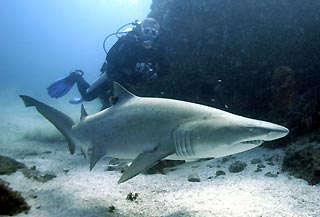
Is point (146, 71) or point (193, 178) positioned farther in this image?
point (146, 71)

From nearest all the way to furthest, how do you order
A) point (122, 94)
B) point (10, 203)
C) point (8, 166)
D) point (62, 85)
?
point (122, 94) < point (10, 203) < point (8, 166) < point (62, 85)

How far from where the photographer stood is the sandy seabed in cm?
459

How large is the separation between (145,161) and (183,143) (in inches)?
20.6

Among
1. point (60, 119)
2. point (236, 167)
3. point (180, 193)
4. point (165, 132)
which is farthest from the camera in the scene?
point (236, 167)

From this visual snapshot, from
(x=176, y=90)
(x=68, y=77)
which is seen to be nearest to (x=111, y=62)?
(x=176, y=90)

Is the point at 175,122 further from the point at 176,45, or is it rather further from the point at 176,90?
the point at 176,45

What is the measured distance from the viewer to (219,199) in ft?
16.3

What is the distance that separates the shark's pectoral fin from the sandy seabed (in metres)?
1.09

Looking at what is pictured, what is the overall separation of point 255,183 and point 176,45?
275 inches

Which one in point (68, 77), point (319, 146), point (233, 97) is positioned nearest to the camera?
point (319, 146)

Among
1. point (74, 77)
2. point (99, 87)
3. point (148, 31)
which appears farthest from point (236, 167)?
point (74, 77)

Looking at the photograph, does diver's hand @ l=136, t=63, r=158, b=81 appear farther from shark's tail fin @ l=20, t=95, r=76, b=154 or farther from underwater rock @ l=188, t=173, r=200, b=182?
shark's tail fin @ l=20, t=95, r=76, b=154

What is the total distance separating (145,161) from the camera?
3.86 meters

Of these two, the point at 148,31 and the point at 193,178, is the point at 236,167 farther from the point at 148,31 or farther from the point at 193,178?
the point at 148,31
